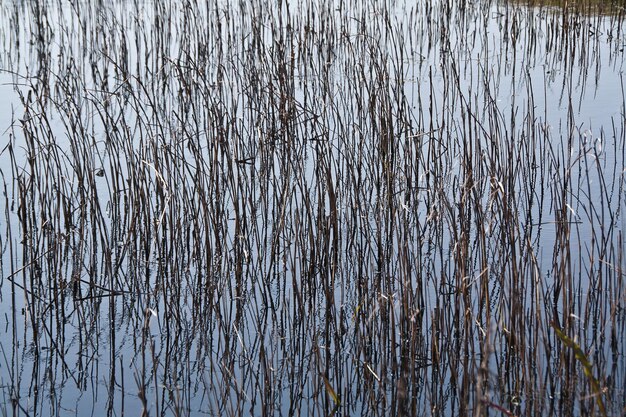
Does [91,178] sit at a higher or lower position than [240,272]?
higher

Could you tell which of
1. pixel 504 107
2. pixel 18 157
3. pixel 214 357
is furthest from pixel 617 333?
pixel 18 157

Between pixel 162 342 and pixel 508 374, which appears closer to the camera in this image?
pixel 508 374

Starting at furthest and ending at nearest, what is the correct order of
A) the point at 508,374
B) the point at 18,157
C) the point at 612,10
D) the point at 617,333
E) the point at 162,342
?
1. the point at 612,10
2. the point at 18,157
3. the point at 162,342
4. the point at 617,333
5. the point at 508,374

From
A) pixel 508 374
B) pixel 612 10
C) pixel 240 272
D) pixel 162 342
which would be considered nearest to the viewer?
pixel 508 374

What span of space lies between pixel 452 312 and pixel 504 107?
2.18 meters

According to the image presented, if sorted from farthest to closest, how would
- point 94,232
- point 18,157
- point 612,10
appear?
point 612,10 < point 18,157 < point 94,232

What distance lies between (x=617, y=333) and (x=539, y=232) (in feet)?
2.85

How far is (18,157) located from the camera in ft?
14.5

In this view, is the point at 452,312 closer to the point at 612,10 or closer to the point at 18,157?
the point at 18,157

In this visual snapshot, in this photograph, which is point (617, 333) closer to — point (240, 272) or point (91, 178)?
point (240, 272)

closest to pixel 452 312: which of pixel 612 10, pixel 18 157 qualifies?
pixel 18 157

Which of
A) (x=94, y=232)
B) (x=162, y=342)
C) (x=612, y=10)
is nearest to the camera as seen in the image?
(x=162, y=342)

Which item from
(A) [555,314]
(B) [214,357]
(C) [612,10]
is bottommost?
(B) [214,357]

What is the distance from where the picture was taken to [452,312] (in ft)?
8.53
